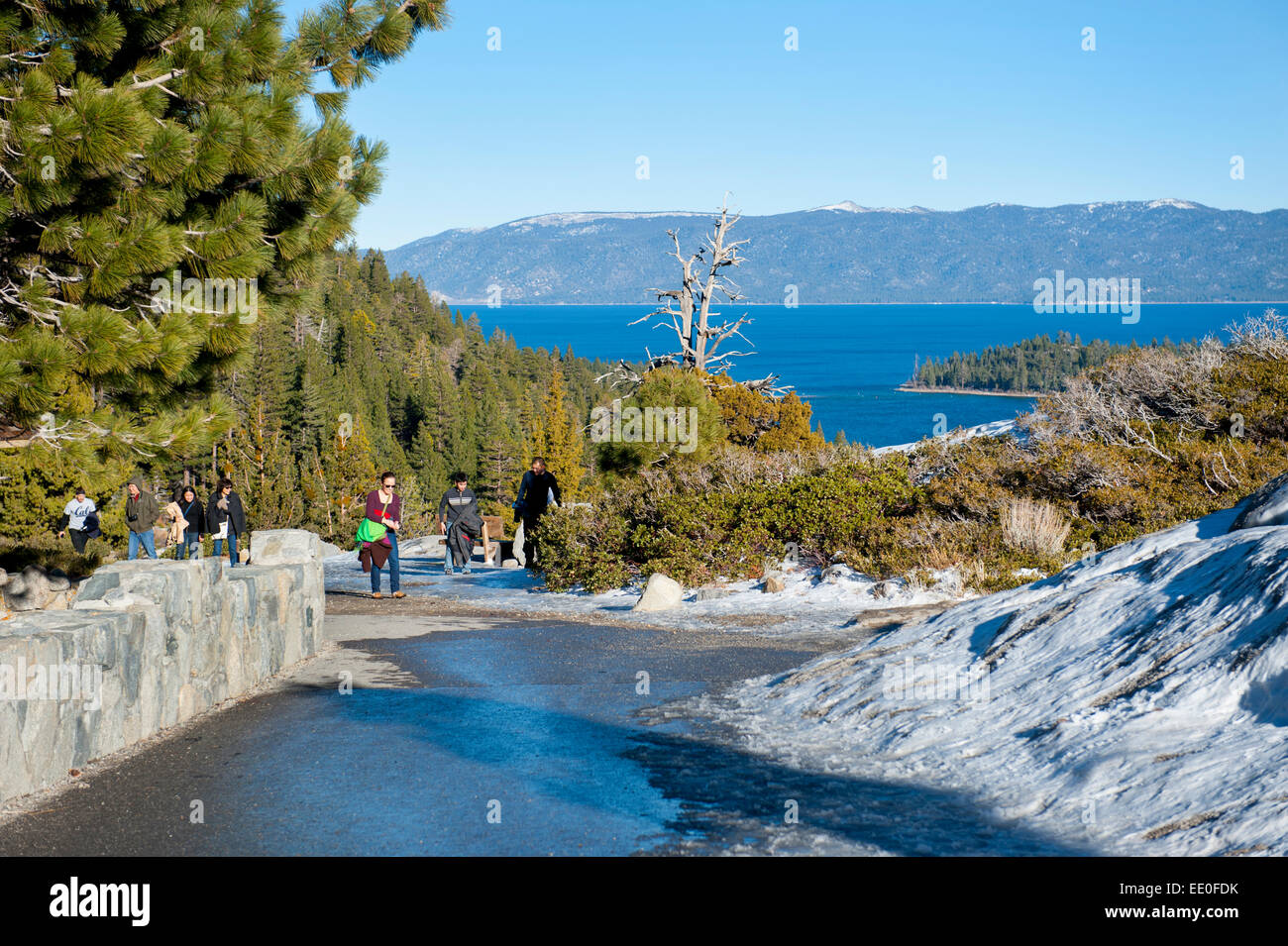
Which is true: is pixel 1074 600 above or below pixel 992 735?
above

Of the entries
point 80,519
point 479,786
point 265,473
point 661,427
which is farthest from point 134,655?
point 265,473

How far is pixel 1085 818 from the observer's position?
15.4 ft

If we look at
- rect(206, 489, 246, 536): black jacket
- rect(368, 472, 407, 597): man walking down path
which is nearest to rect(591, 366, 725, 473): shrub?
rect(206, 489, 246, 536): black jacket

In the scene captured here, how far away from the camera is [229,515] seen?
1909 centimetres

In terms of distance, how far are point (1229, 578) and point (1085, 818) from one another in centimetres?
192

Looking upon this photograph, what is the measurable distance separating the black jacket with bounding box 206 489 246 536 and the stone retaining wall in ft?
32.4

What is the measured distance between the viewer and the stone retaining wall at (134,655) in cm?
576

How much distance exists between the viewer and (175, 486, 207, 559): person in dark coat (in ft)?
65.8

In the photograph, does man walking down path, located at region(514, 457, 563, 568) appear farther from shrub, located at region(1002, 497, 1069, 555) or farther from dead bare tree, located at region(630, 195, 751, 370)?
dead bare tree, located at region(630, 195, 751, 370)

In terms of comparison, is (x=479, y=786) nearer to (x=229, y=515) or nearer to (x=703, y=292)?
(x=229, y=515)

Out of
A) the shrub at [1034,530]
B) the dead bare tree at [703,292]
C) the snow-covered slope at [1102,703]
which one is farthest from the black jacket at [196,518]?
the dead bare tree at [703,292]
